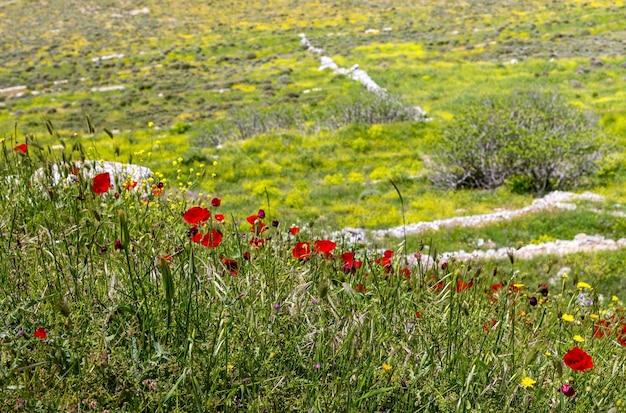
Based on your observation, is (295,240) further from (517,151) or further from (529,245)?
(517,151)

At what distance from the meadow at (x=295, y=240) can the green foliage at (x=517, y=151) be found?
0.65 metres

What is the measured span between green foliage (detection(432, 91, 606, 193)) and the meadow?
0.65m

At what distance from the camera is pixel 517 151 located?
14.9 m

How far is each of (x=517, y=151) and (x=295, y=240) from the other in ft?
38.0

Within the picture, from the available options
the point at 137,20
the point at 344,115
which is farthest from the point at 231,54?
the point at 344,115

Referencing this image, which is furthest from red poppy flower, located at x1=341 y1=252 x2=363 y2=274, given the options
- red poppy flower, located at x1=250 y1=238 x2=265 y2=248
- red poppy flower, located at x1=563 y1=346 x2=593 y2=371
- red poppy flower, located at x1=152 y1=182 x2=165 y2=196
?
red poppy flower, located at x1=152 y1=182 x2=165 y2=196

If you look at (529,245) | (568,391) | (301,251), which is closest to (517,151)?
(529,245)

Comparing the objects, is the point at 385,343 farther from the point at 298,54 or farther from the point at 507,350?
the point at 298,54

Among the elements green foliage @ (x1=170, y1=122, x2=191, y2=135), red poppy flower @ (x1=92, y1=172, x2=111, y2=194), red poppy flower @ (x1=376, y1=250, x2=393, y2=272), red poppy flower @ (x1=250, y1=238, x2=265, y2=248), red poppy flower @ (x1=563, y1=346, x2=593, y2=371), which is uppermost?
red poppy flower @ (x1=92, y1=172, x2=111, y2=194)

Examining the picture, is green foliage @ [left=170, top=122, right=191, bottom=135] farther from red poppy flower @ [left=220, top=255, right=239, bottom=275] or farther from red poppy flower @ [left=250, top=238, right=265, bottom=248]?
red poppy flower @ [left=220, top=255, right=239, bottom=275]

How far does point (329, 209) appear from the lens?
15312 millimetres

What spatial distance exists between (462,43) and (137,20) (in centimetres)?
4192

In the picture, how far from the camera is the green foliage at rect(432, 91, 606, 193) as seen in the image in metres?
15.2

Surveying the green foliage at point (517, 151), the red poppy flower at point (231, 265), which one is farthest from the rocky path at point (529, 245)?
the red poppy flower at point (231, 265)
